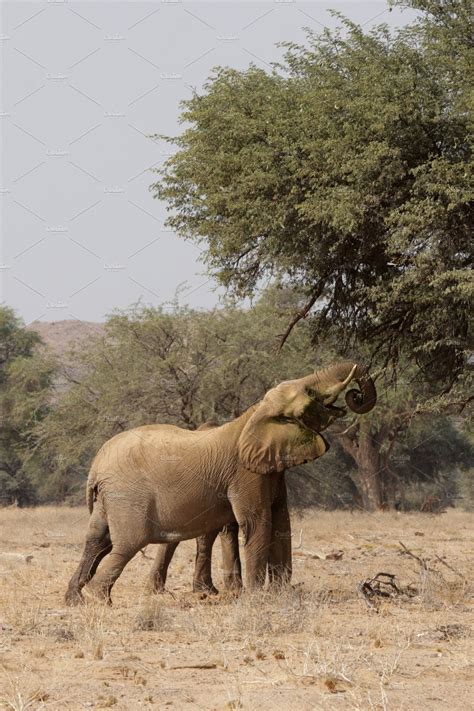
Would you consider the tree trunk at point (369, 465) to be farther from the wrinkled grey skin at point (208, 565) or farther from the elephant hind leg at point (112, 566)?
the elephant hind leg at point (112, 566)

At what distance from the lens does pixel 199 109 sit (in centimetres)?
1617

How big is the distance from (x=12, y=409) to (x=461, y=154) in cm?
3216

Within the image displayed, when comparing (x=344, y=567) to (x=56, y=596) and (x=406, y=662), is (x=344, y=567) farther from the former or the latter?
(x=406, y=662)

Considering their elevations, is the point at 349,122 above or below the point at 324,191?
above

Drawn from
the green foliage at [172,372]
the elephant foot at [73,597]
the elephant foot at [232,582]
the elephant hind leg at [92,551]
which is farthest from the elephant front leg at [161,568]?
the green foliage at [172,372]

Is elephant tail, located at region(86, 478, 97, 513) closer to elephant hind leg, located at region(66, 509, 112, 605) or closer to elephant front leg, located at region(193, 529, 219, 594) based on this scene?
elephant hind leg, located at region(66, 509, 112, 605)

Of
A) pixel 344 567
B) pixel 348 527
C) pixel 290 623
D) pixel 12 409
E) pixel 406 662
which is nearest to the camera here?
pixel 406 662

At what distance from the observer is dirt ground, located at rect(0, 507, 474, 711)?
752 centimetres

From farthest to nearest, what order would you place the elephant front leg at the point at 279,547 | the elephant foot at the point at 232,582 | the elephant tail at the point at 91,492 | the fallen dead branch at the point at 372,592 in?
the elephant foot at the point at 232,582 → the elephant tail at the point at 91,492 → the elephant front leg at the point at 279,547 → the fallen dead branch at the point at 372,592

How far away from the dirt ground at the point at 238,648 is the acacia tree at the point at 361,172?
159 inches

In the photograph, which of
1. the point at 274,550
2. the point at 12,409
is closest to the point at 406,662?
the point at 274,550

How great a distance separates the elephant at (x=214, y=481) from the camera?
1288cm

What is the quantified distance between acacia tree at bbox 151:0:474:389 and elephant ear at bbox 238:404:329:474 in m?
2.47

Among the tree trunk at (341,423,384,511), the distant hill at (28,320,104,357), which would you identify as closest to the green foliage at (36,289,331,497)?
the tree trunk at (341,423,384,511)
